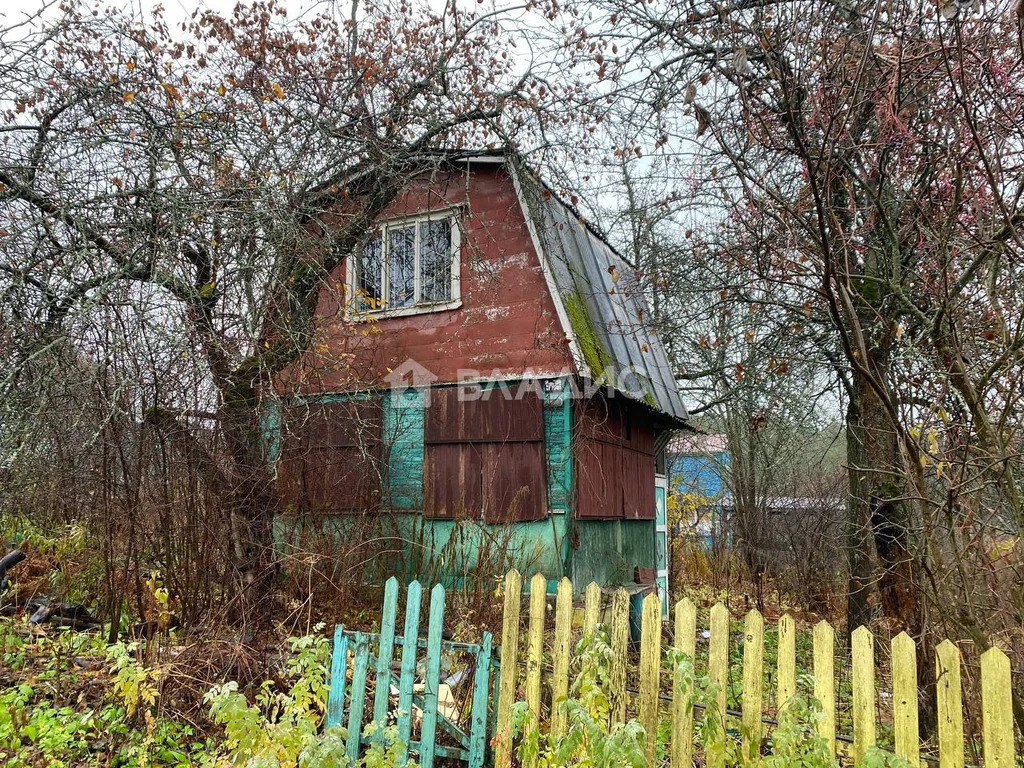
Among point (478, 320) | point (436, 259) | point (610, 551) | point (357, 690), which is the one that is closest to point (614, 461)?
point (610, 551)

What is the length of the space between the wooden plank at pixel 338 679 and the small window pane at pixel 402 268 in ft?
18.4

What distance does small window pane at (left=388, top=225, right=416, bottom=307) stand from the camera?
359 inches

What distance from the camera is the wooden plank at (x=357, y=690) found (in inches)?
153

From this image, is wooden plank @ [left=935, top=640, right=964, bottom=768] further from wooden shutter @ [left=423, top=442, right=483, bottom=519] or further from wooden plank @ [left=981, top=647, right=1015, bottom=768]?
wooden shutter @ [left=423, top=442, right=483, bottom=519]

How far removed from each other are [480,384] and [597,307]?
220cm

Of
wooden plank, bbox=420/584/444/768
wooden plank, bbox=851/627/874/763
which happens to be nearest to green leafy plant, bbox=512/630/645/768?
wooden plank, bbox=420/584/444/768

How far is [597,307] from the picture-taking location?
9.43m

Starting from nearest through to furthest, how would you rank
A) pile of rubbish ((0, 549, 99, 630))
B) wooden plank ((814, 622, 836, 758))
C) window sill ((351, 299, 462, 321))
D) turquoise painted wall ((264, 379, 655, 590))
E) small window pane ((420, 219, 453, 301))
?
wooden plank ((814, 622, 836, 758)) < pile of rubbish ((0, 549, 99, 630)) < turquoise painted wall ((264, 379, 655, 590)) < window sill ((351, 299, 462, 321)) < small window pane ((420, 219, 453, 301))

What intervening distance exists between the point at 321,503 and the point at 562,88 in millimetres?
4951

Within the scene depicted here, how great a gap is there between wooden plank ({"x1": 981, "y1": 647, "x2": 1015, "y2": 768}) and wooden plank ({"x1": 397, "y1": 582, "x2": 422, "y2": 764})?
276cm

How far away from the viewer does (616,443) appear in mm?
9273

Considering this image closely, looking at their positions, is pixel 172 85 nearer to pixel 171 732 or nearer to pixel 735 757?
pixel 171 732

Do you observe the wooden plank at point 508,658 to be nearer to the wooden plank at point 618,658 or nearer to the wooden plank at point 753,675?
the wooden plank at point 618,658

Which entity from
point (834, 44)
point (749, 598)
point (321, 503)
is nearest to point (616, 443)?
point (321, 503)
